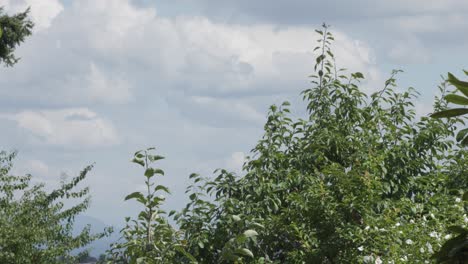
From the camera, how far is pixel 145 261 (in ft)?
15.8

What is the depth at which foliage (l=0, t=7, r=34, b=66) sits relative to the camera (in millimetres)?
16484

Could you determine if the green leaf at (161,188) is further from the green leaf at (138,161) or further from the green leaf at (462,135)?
the green leaf at (462,135)

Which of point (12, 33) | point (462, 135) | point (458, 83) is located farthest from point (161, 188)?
point (12, 33)

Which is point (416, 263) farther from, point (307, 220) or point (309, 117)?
point (309, 117)

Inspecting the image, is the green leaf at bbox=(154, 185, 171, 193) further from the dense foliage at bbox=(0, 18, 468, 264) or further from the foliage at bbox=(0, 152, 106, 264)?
the foliage at bbox=(0, 152, 106, 264)

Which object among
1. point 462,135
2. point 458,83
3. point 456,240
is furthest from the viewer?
point 462,135

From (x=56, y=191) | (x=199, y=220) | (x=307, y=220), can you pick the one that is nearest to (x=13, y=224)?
(x=56, y=191)

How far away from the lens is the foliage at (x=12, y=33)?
1648cm

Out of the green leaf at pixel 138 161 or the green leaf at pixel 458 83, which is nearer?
the green leaf at pixel 458 83

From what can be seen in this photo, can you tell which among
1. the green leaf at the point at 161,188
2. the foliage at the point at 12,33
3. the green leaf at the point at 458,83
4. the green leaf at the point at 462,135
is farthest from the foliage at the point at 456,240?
the foliage at the point at 12,33

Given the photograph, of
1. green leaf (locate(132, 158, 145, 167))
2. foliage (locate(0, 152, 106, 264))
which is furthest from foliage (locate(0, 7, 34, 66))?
green leaf (locate(132, 158, 145, 167))

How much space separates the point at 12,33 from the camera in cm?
1653

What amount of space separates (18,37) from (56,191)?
5837 mm

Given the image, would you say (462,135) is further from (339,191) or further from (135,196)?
(339,191)
